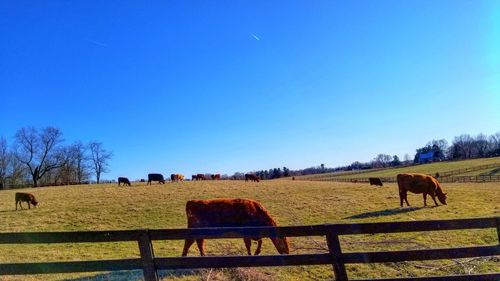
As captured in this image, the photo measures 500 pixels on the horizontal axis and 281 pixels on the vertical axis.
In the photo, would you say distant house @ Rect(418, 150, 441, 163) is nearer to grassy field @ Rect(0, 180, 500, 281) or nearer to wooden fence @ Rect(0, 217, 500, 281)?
grassy field @ Rect(0, 180, 500, 281)

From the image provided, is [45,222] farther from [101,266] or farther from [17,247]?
[101,266]

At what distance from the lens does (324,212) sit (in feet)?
86.5

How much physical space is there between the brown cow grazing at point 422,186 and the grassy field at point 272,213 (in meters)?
0.86

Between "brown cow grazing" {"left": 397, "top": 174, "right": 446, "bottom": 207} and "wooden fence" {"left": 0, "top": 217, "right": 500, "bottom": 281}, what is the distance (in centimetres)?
2280

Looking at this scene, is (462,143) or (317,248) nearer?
(317,248)

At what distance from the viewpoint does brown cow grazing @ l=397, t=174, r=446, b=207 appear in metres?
27.7

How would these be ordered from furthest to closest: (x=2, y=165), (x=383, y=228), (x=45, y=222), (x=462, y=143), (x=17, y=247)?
(x=462, y=143) → (x=2, y=165) → (x=45, y=222) → (x=17, y=247) → (x=383, y=228)

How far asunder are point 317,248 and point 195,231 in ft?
23.5

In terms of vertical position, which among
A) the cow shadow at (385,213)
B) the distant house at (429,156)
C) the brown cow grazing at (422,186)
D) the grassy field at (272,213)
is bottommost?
the cow shadow at (385,213)

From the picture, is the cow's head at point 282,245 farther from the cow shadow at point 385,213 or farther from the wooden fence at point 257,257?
the cow shadow at point 385,213

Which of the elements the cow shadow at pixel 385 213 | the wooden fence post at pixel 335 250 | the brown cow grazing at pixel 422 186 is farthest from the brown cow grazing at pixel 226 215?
the brown cow grazing at pixel 422 186

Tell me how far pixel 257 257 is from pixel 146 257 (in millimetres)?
1666

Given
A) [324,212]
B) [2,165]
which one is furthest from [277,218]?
[2,165]

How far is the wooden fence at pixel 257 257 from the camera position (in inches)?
245
